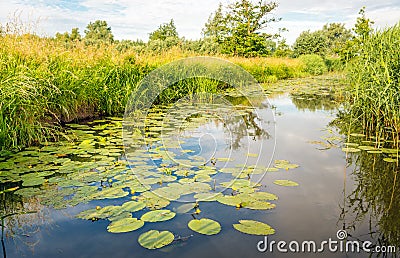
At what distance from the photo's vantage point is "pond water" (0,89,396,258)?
1.93m

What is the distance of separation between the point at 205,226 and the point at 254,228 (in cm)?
30

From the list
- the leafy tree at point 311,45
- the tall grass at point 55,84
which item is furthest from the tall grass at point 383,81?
the leafy tree at point 311,45

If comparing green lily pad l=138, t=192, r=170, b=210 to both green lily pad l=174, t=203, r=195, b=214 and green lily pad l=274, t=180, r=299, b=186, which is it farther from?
green lily pad l=274, t=180, r=299, b=186

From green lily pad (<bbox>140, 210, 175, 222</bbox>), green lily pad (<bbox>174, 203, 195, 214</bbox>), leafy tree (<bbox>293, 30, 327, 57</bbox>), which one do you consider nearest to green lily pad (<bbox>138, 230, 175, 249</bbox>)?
green lily pad (<bbox>140, 210, 175, 222</bbox>)

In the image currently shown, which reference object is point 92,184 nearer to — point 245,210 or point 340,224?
point 245,210

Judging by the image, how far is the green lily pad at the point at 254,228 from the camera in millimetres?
2004

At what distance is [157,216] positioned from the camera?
2180mm

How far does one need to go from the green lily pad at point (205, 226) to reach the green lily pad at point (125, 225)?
327 mm

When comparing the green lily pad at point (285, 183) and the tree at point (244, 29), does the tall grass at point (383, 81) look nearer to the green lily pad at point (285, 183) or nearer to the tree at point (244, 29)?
the green lily pad at point (285, 183)

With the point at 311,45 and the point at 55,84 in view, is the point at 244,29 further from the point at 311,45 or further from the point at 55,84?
the point at 55,84

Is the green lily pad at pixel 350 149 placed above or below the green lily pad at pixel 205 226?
above

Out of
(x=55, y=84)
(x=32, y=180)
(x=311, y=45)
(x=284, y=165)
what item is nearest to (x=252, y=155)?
(x=284, y=165)

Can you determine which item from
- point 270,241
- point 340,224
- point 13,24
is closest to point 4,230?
point 270,241

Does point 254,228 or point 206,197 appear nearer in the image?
point 254,228
